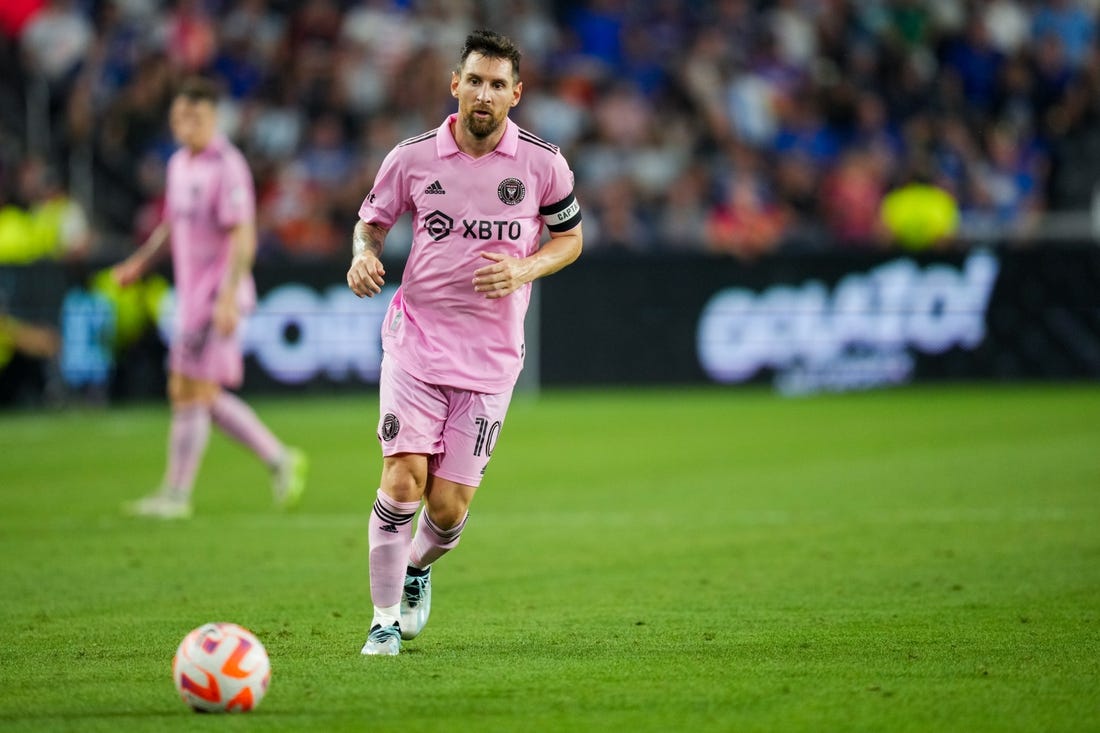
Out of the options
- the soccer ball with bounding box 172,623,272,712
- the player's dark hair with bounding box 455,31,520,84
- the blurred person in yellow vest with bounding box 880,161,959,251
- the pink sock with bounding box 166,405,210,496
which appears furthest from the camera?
the blurred person in yellow vest with bounding box 880,161,959,251

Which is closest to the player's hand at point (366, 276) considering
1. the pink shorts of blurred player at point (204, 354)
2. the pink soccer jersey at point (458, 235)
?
the pink soccer jersey at point (458, 235)

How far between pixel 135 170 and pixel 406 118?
376 cm

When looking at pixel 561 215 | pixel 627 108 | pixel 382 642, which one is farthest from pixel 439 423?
pixel 627 108

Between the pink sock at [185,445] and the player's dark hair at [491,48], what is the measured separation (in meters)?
5.32

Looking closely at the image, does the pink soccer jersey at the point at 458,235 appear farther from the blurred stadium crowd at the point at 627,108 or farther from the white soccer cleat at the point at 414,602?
the blurred stadium crowd at the point at 627,108

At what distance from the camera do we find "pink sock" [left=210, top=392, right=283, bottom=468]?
38.4ft

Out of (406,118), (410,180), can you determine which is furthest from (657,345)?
(410,180)

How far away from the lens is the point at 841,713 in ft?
17.9

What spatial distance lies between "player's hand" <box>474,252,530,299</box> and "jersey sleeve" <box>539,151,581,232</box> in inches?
18.2

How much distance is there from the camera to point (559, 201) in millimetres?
7035

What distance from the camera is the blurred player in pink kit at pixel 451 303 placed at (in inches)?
266

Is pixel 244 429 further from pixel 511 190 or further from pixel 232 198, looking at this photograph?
pixel 511 190

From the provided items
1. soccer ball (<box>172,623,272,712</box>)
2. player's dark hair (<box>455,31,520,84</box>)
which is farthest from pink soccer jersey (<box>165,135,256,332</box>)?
soccer ball (<box>172,623,272,712</box>)

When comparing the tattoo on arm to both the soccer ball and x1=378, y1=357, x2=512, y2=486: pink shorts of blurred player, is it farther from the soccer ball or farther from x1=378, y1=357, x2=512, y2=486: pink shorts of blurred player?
the soccer ball
